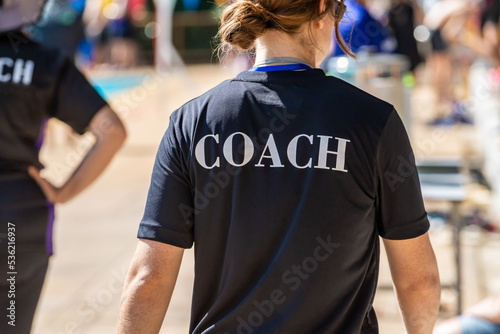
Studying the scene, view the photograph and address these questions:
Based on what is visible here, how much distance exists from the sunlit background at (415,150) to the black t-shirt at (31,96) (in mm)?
471

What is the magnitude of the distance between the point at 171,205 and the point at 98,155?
101cm

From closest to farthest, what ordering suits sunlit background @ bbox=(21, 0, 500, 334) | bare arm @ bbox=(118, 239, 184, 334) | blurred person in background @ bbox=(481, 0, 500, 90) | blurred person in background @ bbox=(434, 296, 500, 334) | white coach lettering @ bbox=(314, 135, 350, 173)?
white coach lettering @ bbox=(314, 135, 350, 173) < bare arm @ bbox=(118, 239, 184, 334) < blurred person in background @ bbox=(434, 296, 500, 334) < sunlit background @ bbox=(21, 0, 500, 334) < blurred person in background @ bbox=(481, 0, 500, 90)

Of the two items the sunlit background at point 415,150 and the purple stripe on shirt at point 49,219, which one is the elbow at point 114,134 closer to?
the purple stripe on shirt at point 49,219

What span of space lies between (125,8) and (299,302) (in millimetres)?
16422

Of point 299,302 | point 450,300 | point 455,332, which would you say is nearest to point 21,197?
point 299,302

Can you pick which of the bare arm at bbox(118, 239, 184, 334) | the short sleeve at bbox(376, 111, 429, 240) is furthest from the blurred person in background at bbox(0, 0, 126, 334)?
the short sleeve at bbox(376, 111, 429, 240)

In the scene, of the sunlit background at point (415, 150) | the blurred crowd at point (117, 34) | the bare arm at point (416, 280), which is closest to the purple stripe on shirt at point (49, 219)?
the sunlit background at point (415, 150)

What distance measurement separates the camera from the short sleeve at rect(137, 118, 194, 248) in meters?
1.45

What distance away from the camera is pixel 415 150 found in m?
7.11

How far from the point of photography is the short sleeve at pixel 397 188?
4.47 feet

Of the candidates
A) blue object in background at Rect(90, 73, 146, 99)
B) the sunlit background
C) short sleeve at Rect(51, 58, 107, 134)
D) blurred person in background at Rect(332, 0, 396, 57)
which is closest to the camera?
short sleeve at Rect(51, 58, 107, 134)

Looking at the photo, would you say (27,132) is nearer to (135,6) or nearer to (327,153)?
(327,153)

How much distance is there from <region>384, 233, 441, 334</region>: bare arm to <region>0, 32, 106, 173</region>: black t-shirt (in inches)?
46.4

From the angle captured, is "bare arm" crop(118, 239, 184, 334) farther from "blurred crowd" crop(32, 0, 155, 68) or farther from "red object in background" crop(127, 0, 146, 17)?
"red object in background" crop(127, 0, 146, 17)
